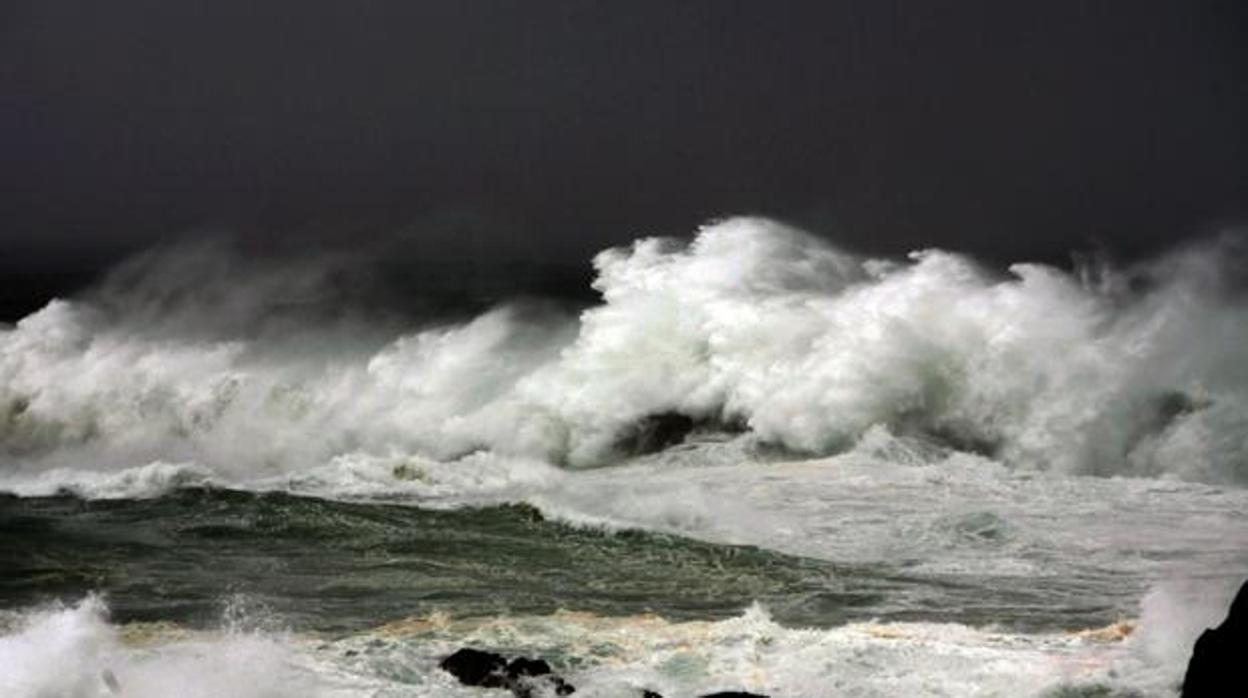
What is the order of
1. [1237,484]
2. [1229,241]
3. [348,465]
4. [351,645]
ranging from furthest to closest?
[1229,241] < [348,465] < [1237,484] < [351,645]

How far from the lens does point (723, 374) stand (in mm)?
23656

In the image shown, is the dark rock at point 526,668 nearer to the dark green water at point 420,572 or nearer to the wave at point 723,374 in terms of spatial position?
the dark green water at point 420,572

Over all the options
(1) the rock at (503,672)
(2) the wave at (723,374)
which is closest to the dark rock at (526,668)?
(1) the rock at (503,672)

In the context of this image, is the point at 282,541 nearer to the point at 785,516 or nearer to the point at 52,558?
the point at 52,558

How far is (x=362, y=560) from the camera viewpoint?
1419 cm

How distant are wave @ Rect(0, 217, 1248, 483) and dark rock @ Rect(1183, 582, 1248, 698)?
12.4 m

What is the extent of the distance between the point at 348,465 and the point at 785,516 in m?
8.06

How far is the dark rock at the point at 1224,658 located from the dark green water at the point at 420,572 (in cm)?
403

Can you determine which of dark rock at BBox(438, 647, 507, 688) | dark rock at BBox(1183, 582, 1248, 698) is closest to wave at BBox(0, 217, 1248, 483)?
dark rock at BBox(438, 647, 507, 688)

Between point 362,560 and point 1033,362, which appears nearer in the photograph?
point 362,560

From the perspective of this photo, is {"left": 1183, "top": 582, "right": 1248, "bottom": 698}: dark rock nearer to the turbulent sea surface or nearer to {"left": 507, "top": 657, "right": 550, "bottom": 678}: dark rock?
the turbulent sea surface

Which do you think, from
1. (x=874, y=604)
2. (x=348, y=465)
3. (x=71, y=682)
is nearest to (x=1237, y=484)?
(x=874, y=604)

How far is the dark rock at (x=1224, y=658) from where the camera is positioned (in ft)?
22.1

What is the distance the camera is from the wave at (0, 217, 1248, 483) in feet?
68.2
